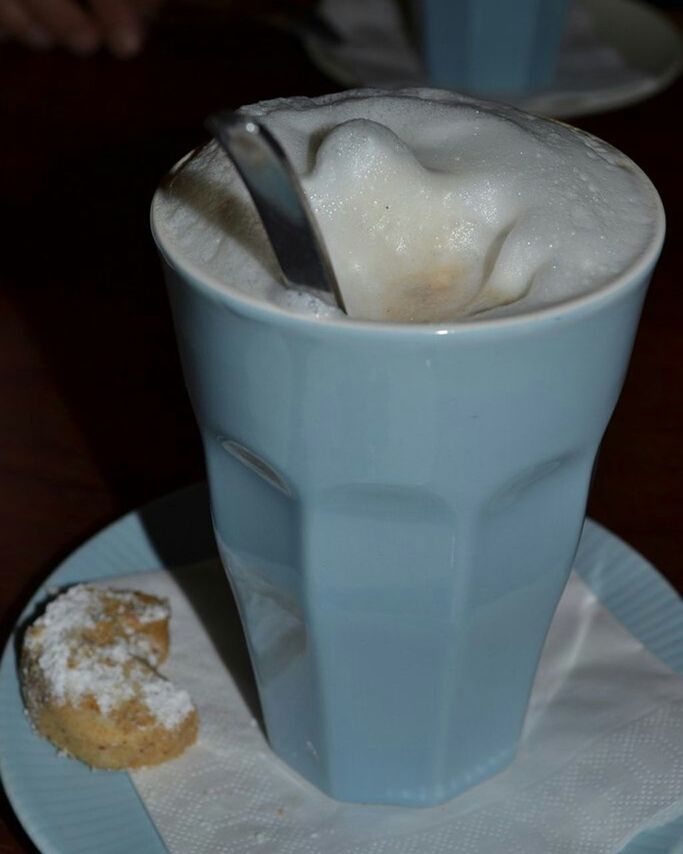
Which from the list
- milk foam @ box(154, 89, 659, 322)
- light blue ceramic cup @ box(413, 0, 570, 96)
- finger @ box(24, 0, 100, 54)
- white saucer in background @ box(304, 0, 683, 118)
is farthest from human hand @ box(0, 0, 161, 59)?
milk foam @ box(154, 89, 659, 322)

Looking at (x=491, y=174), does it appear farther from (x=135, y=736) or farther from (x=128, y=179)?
(x=128, y=179)

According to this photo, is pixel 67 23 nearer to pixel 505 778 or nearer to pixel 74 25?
pixel 74 25

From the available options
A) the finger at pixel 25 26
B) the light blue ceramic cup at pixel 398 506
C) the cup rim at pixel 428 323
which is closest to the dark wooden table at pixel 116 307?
the finger at pixel 25 26

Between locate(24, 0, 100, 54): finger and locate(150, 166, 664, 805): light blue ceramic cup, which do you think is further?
locate(24, 0, 100, 54): finger


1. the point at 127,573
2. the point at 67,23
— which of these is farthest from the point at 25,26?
the point at 127,573

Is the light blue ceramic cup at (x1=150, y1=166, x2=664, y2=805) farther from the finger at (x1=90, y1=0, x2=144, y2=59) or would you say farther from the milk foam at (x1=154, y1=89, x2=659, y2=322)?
the finger at (x1=90, y1=0, x2=144, y2=59)

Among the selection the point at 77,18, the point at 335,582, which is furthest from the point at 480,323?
the point at 77,18
